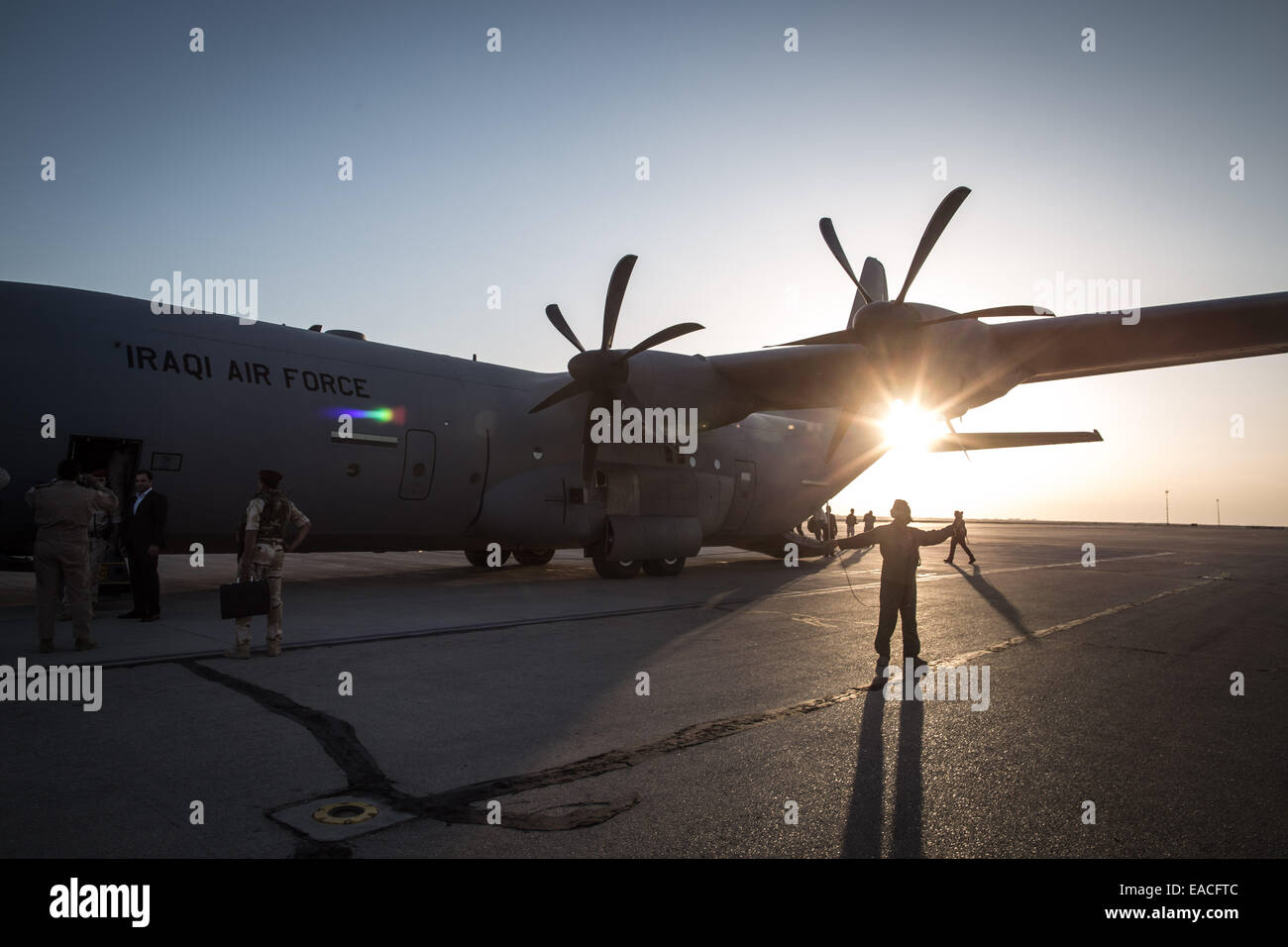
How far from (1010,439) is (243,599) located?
2028 centimetres

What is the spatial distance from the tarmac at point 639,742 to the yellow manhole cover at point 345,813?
0.02m

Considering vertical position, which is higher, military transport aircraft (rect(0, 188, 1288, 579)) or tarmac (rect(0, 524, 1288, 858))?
military transport aircraft (rect(0, 188, 1288, 579))

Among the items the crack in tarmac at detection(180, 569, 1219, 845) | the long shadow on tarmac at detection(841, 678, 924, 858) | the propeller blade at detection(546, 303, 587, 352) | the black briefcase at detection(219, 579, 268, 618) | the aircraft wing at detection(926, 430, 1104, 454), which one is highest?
the propeller blade at detection(546, 303, 587, 352)

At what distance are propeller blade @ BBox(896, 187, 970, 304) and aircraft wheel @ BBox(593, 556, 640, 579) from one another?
7.20 metres

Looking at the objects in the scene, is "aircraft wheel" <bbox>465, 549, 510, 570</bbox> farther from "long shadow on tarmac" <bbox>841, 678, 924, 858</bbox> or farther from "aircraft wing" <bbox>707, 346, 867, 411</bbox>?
"long shadow on tarmac" <bbox>841, 678, 924, 858</bbox>

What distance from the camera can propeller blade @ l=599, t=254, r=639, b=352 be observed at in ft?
47.5

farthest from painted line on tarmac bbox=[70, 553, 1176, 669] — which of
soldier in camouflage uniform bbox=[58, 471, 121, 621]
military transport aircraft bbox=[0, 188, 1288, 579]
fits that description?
military transport aircraft bbox=[0, 188, 1288, 579]

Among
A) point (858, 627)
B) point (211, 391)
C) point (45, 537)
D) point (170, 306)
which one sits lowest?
point (858, 627)

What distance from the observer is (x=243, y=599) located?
669cm

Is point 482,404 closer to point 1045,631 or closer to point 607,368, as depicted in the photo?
point 607,368

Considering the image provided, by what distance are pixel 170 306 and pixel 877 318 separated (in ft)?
35.6
